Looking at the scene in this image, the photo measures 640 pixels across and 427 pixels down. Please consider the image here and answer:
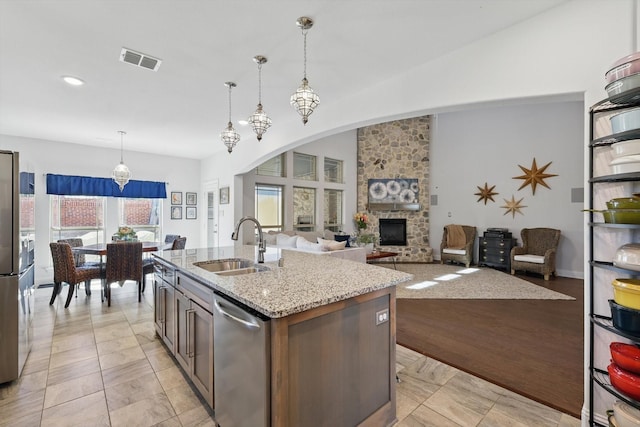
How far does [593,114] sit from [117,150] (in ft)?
24.9

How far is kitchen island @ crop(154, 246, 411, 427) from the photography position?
1289 millimetres

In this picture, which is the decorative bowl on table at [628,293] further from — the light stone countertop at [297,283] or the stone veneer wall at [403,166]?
the stone veneer wall at [403,166]

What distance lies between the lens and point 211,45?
252cm

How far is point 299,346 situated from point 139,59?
2.91 meters

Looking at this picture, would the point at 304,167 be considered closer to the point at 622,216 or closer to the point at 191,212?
the point at 191,212

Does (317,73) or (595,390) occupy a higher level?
(317,73)

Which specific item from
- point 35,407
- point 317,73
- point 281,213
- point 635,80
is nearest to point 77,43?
point 317,73

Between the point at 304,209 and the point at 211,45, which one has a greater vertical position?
the point at 211,45

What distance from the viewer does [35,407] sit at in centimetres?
195

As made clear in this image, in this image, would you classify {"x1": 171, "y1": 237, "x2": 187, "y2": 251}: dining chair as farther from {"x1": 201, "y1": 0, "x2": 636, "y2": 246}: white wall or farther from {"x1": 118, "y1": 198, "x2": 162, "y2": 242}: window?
{"x1": 201, "y1": 0, "x2": 636, "y2": 246}: white wall

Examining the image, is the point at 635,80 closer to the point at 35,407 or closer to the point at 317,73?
the point at 317,73

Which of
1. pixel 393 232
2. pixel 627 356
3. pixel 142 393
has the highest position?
pixel 393 232

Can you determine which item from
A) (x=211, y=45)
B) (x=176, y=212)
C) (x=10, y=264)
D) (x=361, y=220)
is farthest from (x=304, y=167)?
(x=10, y=264)

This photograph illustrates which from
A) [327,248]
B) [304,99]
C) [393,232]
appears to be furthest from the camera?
[393,232]
